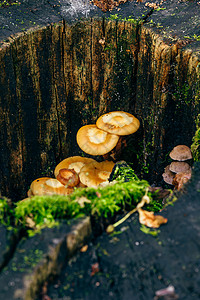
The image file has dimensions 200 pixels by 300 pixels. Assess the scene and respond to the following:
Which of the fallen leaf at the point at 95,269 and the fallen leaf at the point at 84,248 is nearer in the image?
the fallen leaf at the point at 95,269

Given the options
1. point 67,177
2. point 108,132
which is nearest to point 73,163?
point 67,177

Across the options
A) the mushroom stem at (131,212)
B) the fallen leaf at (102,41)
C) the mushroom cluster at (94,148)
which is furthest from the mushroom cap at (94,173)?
the mushroom stem at (131,212)

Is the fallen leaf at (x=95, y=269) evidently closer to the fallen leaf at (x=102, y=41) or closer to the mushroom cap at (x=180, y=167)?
the mushroom cap at (x=180, y=167)

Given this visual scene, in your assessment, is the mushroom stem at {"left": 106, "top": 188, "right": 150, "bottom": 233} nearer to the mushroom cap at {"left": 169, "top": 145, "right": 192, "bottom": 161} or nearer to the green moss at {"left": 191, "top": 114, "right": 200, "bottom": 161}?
the green moss at {"left": 191, "top": 114, "right": 200, "bottom": 161}

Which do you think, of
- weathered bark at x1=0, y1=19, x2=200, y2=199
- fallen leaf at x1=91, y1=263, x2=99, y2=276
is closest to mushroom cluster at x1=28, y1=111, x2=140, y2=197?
weathered bark at x1=0, y1=19, x2=200, y2=199

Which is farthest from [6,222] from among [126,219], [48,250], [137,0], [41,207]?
[137,0]

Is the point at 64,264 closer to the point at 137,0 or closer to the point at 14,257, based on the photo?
the point at 14,257
